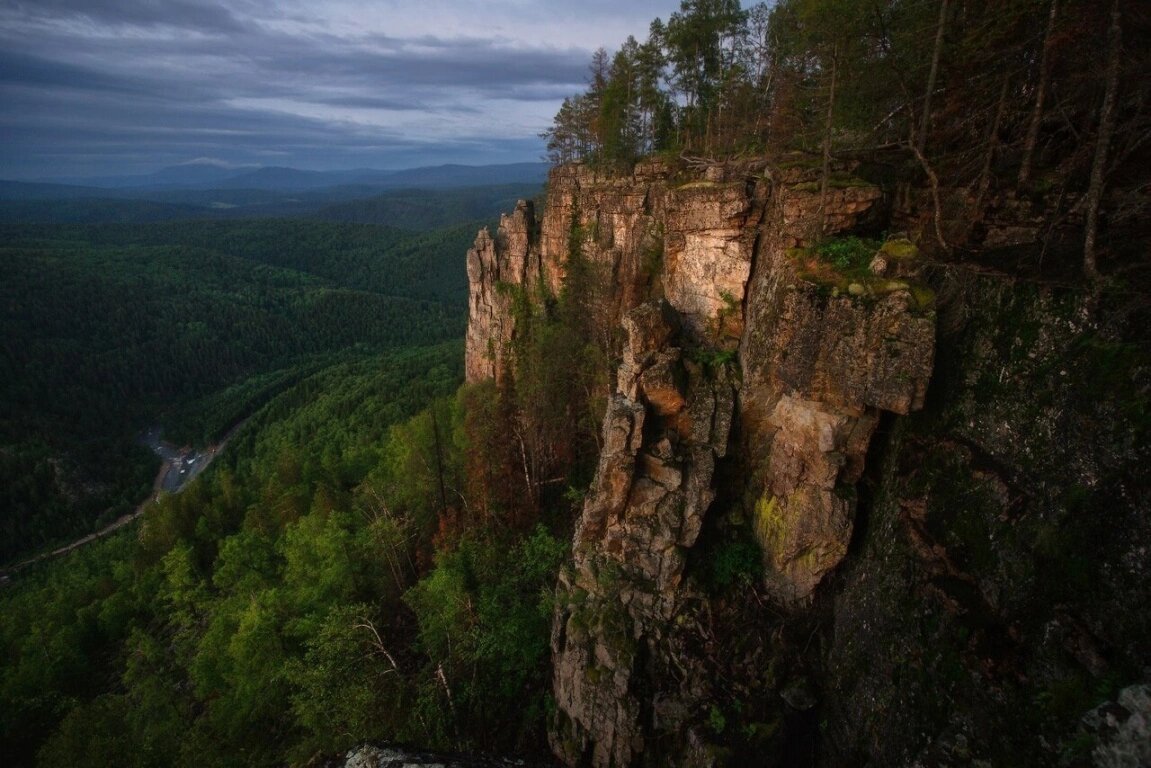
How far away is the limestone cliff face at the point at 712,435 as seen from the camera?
45.1ft

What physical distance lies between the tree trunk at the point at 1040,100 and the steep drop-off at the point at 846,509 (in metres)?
1.54

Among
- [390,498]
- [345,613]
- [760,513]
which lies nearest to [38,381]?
[390,498]

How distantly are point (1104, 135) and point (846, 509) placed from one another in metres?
9.52

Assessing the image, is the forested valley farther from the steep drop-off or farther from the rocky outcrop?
the rocky outcrop

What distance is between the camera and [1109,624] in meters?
8.16

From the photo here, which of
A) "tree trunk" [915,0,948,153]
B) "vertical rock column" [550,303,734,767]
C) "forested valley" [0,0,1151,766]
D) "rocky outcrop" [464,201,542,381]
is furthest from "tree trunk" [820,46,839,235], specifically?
"rocky outcrop" [464,201,542,381]

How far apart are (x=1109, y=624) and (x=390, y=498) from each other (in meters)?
31.9

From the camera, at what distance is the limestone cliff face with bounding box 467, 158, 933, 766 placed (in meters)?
13.8

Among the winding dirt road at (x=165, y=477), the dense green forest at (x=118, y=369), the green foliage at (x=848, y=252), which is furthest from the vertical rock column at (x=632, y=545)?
the dense green forest at (x=118, y=369)

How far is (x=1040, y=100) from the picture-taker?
11.9 m

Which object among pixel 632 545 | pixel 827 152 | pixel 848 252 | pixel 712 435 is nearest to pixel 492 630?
pixel 632 545

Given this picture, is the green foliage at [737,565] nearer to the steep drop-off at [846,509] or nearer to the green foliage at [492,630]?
the steep drop-off at [846,509]

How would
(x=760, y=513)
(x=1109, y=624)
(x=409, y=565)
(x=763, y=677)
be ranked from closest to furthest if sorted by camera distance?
(x=1109, y=624)
(x=763, y=677)
(x=760, y=513)
(x=409, y=565)

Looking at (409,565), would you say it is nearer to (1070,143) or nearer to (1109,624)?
(1109,624)
